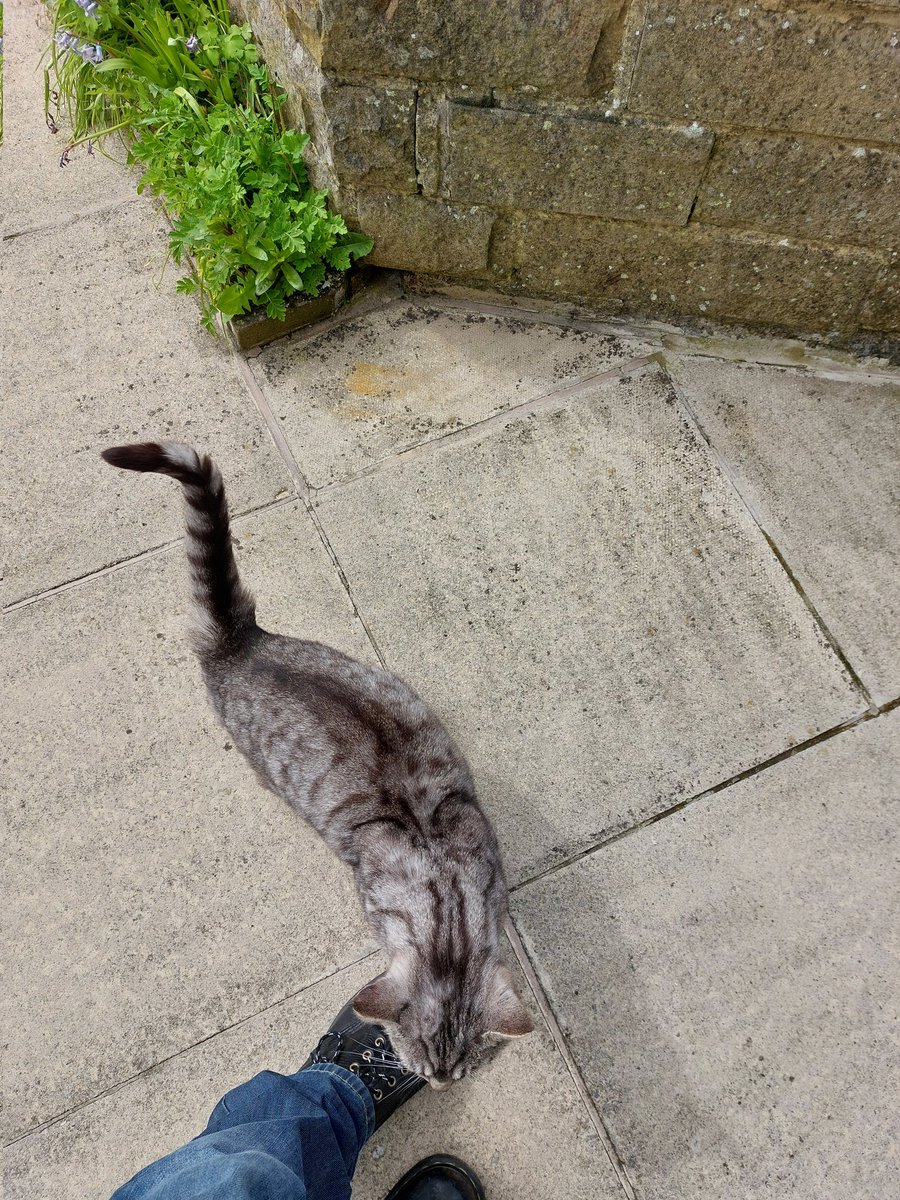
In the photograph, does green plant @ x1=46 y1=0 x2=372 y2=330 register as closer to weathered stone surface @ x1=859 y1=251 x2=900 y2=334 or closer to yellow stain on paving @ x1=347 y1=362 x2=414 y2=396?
yellow stain on paving @ x1=347 y1=362 x2=414 y2=396

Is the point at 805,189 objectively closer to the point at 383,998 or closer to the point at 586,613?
the point at 586,613

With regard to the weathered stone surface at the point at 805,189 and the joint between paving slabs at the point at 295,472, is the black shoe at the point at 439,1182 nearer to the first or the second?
the joint between paving slabs at the point at 295,472

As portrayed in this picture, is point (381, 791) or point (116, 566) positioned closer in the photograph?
point (381, 791)

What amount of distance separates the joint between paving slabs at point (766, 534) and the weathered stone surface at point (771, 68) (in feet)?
3.19

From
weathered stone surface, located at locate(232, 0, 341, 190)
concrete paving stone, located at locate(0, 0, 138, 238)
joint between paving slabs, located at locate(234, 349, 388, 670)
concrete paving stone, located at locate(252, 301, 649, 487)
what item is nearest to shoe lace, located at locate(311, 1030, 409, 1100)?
joint between paving slabs, located at locate(234, 349, 388, 670)

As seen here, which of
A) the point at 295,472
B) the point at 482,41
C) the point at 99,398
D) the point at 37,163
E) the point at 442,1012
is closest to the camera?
the point at 442,1012

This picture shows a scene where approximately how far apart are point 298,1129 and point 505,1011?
571 millimetres

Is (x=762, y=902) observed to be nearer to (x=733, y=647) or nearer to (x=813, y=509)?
(x=733, y=647)

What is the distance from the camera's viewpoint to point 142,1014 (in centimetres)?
235

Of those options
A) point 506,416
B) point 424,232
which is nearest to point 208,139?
point 424,232

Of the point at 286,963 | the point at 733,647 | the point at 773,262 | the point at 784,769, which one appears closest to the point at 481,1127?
the point at 286,963

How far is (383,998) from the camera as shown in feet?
6.36

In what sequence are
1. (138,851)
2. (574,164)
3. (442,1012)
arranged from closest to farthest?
(442,1012) < (138,851) < (574,164)

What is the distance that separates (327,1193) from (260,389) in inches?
104
